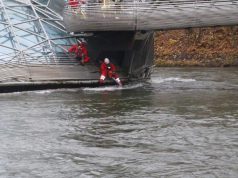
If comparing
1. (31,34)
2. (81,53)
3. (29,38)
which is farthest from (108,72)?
(31,34)

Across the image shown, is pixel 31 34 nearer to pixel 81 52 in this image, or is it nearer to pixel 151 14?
pixel 81 52

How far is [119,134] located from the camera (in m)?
15.2

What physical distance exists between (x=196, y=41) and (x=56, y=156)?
41.5 meters

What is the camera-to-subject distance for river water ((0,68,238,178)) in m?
11.5

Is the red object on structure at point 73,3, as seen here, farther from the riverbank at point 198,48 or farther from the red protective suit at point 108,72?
the riverbank at point 198,48

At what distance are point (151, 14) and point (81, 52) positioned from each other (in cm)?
503

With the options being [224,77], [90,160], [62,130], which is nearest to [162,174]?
[90,160]

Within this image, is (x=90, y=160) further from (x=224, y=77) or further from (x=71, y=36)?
(x=224, y=77)

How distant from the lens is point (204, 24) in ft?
80.6

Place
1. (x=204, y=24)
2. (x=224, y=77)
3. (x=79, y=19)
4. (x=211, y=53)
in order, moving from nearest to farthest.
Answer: (x=204, y=24) < (x=79, y=19) < (x=224, y=77) < (x=211, y=53)

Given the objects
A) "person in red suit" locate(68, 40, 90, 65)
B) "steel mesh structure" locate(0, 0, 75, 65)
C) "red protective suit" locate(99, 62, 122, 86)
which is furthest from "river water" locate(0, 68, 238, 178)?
"person in red suit" locate(68, 40, 90, 65)

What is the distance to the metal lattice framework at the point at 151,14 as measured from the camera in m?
24.2

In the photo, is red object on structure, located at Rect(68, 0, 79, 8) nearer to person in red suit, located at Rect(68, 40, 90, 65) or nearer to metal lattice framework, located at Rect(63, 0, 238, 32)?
metal lattice framework, located at Rect(63, 0, 238, 32)

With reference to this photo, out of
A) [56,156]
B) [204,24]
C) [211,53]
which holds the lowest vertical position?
[211,53]
